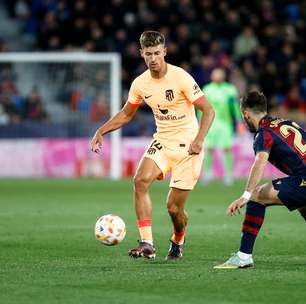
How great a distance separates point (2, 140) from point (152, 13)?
5.52 meters

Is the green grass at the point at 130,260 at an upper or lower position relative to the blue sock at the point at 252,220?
lower

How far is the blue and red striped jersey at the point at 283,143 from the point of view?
8.56 metres

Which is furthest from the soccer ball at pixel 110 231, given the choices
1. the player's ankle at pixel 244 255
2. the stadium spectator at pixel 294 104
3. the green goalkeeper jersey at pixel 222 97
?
the stadium spectator at pixel 294 104

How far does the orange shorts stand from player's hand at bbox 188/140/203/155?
0.30 metres

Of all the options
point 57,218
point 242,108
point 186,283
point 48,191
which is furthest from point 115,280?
point 48,191

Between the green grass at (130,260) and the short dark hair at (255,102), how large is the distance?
53.6 inches

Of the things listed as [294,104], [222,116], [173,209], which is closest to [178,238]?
[173,209]

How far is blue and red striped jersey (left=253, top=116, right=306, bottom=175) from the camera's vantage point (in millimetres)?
8562

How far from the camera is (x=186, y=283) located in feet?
26.0

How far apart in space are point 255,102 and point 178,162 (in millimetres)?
1426

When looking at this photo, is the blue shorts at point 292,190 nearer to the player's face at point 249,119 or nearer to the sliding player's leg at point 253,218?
the sliding player's leg at point 253,218

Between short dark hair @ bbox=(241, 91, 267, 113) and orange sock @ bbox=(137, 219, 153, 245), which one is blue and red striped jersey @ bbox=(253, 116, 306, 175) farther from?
orange sock @ bbox=(137, 219, 153, 245)

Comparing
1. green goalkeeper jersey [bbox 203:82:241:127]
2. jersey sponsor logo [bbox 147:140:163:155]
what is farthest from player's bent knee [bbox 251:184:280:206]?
green goalkeeper jersey [bbox 203:82:241:127]

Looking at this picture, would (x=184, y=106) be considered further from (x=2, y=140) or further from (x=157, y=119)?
(x=2, y=140)
